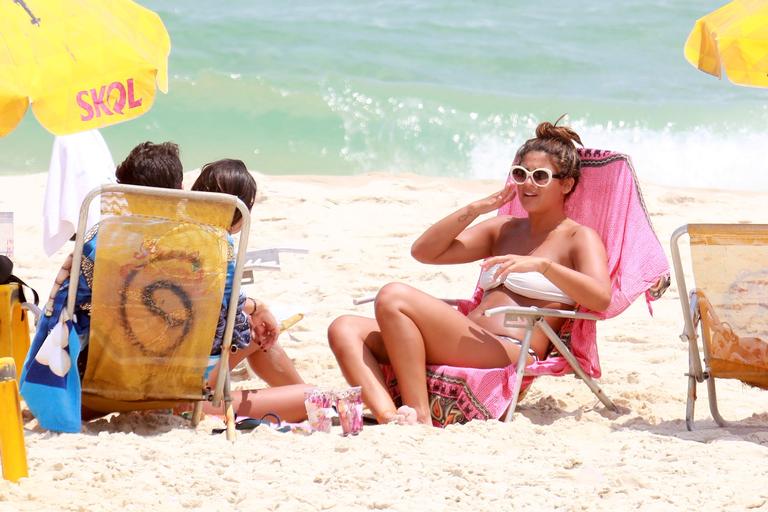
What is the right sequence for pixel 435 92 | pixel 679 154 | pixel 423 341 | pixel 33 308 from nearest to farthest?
pixel 33 308 < pixel 423 341 < pixel 679 154 < pixel 435 92

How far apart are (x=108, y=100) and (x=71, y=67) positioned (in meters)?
0.16

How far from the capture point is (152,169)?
13.2 feet

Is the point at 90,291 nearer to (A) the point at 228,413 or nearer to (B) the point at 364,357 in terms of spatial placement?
(A) the point at 228,413

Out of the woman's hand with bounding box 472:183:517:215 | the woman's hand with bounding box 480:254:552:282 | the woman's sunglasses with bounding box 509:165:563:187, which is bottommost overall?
the woman's hand with bounding box 480:254:552:282

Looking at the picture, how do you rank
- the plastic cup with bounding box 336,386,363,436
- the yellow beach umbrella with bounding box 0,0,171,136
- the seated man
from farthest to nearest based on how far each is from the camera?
the plastic cup with bounding box 336,386,363,436 < the seated man < the yellow beach umbrella with bounding box 0,0,171,136

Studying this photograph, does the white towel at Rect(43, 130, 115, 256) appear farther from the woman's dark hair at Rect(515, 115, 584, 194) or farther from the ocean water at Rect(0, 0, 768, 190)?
the ocean water at Rect(0, 0, 768, 190)

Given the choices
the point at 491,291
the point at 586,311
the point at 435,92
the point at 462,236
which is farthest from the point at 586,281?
the point at 435,92

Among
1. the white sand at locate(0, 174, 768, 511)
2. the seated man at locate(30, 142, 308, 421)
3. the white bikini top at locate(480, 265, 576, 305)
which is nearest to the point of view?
the white sand at locate(0, 174, 768, 511)

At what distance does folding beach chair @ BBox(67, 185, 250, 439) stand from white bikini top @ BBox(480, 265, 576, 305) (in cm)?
120

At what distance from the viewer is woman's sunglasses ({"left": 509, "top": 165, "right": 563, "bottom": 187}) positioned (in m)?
4.60

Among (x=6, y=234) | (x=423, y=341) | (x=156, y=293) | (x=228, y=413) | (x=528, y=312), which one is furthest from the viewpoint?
(x=6, y=234)

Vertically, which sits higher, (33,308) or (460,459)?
(33,308)

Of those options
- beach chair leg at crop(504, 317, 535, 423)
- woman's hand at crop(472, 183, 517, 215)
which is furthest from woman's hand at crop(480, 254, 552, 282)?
woman's hand at crop(472, 183, 517, 215)

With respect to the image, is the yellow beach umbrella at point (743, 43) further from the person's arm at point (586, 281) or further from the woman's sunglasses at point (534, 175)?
the person's arm at point (586, 281)
